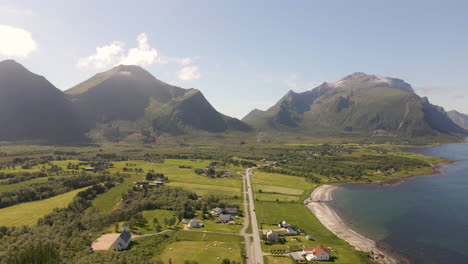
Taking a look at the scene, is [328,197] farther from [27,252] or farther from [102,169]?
[102,169]

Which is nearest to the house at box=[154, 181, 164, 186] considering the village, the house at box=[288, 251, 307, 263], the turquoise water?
the village

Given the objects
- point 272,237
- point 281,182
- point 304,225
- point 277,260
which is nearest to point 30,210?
point 272,237

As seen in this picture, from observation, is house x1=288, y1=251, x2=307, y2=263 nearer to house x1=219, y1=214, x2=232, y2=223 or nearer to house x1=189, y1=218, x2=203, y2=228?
house x1=219, y1=214, x2=232, y2=223

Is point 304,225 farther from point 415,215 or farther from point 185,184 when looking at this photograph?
point 185,184

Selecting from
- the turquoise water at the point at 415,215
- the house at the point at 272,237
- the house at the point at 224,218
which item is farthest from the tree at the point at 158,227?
the turquoise water at the point at 415,215

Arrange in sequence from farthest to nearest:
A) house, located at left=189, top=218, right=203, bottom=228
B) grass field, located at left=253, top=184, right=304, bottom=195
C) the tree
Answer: grass field, located at left=253, top=184, right=304, bottom=195
house, located at left=189, top=218, right=203, bottom=228
the tree

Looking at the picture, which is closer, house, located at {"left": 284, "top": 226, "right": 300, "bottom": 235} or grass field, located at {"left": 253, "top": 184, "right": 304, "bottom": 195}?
house, located at {"left": 284, "top": 226, "right": 300, "bottom": 235}

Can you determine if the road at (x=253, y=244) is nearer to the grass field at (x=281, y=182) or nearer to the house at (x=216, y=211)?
the house at (x=216, y=211)

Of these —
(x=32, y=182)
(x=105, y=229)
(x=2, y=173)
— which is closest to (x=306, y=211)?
(x=105, y=229)
